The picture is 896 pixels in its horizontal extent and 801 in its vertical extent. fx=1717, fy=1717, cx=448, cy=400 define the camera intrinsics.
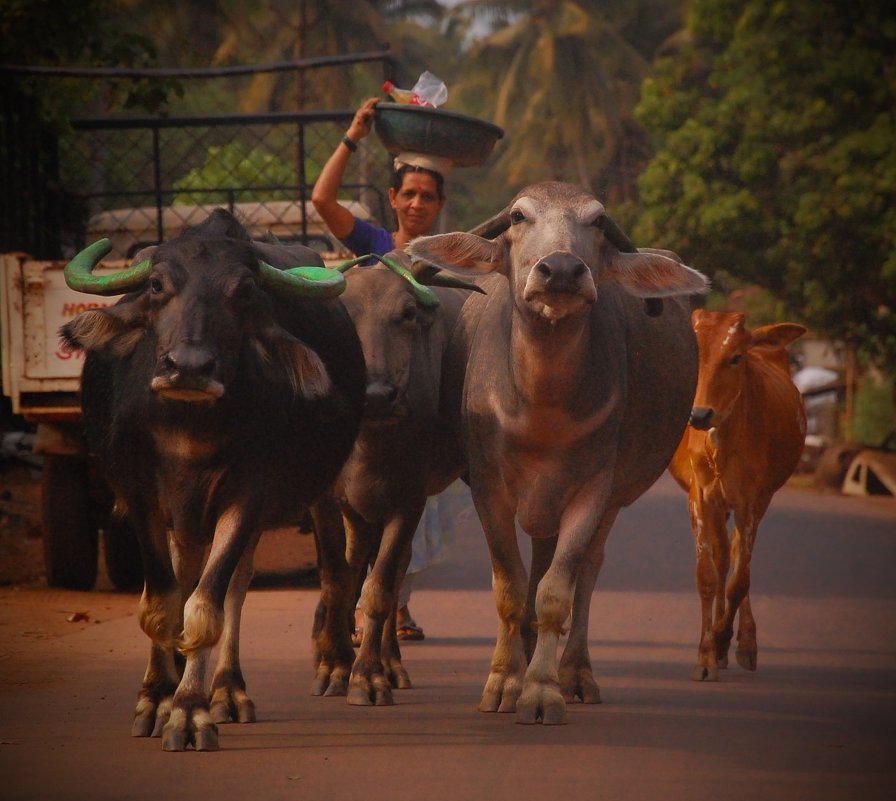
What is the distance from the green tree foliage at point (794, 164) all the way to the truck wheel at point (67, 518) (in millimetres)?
13089

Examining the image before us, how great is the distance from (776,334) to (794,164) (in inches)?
582

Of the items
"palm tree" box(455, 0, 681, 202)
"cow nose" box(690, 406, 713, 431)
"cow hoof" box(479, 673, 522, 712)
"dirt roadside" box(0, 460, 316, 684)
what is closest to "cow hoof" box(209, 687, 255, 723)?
"cow hoof" box(479, 673, 522, 712)

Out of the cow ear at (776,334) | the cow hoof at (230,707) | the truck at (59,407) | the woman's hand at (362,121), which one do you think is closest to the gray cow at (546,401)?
the cow hoof at (230,707)

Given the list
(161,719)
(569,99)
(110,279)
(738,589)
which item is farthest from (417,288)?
(569,99)

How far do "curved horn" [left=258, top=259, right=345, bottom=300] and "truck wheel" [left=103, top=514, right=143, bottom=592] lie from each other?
199 inches

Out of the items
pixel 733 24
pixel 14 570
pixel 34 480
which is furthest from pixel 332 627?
pixel 733 24

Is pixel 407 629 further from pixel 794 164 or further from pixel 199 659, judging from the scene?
pixel 794 164

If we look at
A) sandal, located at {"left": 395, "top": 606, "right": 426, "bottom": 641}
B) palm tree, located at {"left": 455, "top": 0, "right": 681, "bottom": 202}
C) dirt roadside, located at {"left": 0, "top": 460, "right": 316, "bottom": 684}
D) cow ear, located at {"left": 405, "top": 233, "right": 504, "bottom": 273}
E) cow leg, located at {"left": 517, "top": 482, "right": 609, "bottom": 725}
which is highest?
palm tree, located at {"left": 455, "top": 0, "right": 681, "bottom": 202}

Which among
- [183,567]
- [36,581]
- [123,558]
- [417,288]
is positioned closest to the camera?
[183,567]

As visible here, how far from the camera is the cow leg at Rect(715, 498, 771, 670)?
8.45m

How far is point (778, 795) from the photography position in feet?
17.9

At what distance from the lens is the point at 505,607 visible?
23.4ft

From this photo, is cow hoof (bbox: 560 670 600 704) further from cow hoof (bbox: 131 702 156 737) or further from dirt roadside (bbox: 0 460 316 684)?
dirt roadside (bbox: 0 460 316 684)

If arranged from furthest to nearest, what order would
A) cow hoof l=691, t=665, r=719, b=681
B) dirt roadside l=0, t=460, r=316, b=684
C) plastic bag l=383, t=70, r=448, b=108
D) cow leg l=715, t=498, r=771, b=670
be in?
dirt roadside l=0, t=460, r=316, b=684
plastic bag l=383, t=70, r=448, b=108
cow leg l=715, t=498, r=771, b=670
cow hoof l=691, t=665, r=719, b=681
